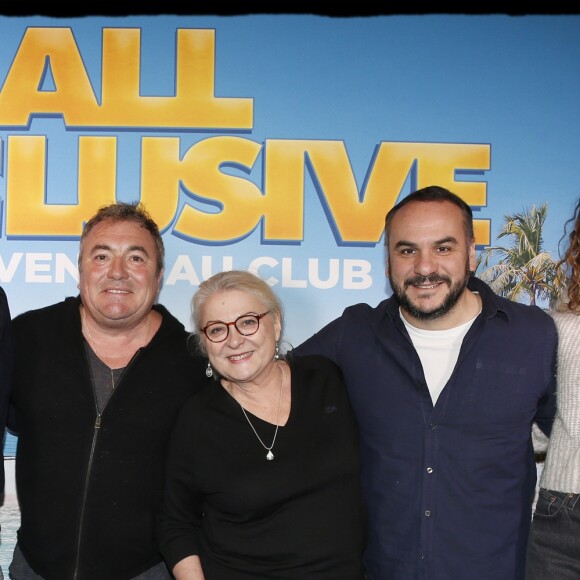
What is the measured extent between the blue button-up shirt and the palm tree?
2.94 feet

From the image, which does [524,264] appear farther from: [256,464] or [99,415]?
[99,415]

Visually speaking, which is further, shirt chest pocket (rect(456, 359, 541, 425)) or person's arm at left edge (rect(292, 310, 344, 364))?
person's arm at left edge (rect(292, 310, 344, 364))

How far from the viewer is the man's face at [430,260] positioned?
2006 mm

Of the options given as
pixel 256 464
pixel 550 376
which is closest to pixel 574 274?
pixel 550 376

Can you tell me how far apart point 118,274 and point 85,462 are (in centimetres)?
56

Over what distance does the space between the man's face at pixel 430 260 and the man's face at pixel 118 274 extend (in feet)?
2.53

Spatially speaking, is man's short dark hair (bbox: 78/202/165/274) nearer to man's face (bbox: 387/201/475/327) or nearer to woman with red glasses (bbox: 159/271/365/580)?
woman with red glasses (bbox: 159/271/365/580)

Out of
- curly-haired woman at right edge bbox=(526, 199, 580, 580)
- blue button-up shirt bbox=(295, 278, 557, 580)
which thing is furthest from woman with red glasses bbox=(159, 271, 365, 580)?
curly-haired woman at right edge bbox=(526, 199, 580, 580)

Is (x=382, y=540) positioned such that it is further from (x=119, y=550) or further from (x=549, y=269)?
(x=549, y=269)

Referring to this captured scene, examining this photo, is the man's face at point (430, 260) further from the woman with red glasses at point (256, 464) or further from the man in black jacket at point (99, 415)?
the man in black jacket at point (99, 415)

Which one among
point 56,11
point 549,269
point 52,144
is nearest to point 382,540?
point 549,269

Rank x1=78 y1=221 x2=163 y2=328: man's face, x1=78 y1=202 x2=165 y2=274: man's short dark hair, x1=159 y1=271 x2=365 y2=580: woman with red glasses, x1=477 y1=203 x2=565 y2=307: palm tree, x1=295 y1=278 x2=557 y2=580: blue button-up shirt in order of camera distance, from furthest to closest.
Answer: x1=477 y1=203 x2=565 y2=307: palm tree → x1=78 y1=202 x2=165 y2=274: man's short dark hair → x1=78 y1=221 x2=163 y2=328: man's face → x1=295 y1=278 x2=557 y2=580: blue button-up shirt → x1=159 y1=271 x2=365 y2=580: woman with red glasses

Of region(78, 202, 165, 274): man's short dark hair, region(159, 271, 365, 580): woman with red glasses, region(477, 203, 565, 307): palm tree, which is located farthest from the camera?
region(477, 203, 565, 307): palm tree

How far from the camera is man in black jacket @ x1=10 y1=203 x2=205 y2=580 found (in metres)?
2.00
